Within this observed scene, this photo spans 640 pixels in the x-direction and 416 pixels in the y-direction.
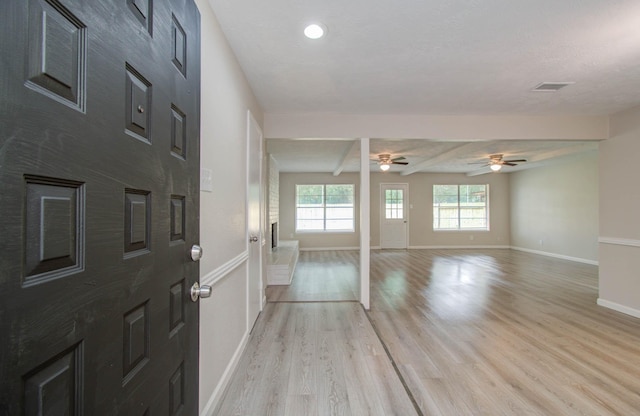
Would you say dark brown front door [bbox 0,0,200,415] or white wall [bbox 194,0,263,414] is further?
white wall [bbox 194,0,263,414]

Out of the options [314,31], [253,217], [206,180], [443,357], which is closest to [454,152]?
[443,357]

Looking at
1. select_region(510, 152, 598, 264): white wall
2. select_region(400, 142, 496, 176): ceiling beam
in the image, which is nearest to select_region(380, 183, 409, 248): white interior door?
select_region(400, 142, 496, 176): ceiling beam

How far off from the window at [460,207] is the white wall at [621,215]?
5.44 meters

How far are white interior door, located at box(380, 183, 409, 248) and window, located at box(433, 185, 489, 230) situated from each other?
97 centimetres

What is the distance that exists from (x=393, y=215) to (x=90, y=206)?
29.1 ft

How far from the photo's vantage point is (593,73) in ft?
8.19

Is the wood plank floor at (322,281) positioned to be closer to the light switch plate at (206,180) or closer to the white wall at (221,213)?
the white wall at (221,213)

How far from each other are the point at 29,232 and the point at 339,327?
9.29 feet

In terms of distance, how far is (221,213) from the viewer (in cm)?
189

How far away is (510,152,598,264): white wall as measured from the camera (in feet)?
20.9

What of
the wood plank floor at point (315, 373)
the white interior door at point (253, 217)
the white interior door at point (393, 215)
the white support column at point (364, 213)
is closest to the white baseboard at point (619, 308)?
the white support column at point (364, 213)

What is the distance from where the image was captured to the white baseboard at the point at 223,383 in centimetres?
164

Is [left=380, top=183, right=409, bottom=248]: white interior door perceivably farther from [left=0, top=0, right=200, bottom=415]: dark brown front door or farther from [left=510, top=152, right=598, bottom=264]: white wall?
[left=0, top=0, right=200, bottom=415]: dark brown front door

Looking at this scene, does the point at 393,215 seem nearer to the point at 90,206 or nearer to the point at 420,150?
the point at 420,150
